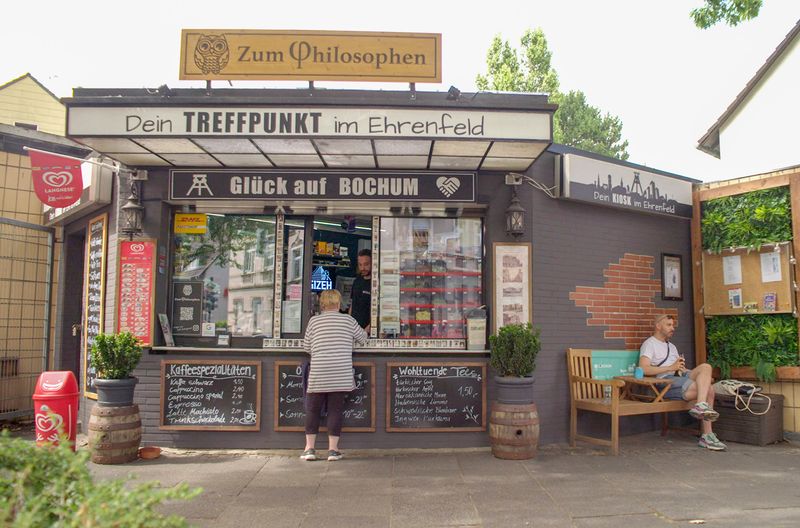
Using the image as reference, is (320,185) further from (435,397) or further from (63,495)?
(63,495)

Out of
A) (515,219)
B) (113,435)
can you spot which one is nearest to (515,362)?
(515,219)

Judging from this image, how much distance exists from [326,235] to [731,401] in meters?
5.08

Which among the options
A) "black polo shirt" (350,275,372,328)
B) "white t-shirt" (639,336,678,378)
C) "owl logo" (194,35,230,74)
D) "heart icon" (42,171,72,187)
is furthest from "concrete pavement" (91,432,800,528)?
"owl logo" (194,35,230,74)

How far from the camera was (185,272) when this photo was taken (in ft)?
22.3

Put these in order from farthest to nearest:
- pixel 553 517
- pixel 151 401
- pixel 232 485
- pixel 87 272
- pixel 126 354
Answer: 1. pixel 87 272
2. pixel 151 401
3. pixel 126 354
4. pixel 232 485
5. pixel 553 517

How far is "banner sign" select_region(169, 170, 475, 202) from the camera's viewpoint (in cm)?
651

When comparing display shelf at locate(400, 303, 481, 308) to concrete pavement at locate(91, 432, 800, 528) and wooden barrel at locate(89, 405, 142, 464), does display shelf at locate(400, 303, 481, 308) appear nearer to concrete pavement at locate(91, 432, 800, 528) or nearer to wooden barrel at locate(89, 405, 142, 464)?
concrete pavement at locate(91, 432, 800, 528)

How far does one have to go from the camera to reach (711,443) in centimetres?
645

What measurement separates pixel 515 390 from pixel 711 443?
2438 mm

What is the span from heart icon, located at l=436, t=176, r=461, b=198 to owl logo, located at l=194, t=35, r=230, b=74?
2515 mm

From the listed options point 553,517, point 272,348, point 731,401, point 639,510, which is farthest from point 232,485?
point 731,401

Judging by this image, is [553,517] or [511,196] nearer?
[553,517]

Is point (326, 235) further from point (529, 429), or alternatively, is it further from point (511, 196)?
point (529, 429)

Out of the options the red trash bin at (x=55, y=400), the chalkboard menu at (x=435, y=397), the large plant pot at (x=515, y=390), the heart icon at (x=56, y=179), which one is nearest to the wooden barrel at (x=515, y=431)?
the large plant pot at (x=515, y=390)
